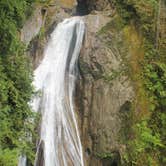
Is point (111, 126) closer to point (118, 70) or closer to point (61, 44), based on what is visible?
point (118, 70)

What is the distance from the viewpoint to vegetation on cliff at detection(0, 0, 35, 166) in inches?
437

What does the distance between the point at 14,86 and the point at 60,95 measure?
9.91 feet

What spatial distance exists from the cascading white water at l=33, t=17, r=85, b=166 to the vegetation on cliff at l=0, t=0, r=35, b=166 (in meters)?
1.14

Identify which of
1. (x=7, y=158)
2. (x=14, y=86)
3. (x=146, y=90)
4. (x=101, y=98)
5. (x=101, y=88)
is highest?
(x=14, y=86)

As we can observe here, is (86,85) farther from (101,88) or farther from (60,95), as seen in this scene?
(60,95)

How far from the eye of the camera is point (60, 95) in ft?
48.2

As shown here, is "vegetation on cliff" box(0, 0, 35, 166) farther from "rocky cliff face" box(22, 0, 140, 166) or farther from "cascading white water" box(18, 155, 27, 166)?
"rocky cliff face" box(22, 0, 140, 166)

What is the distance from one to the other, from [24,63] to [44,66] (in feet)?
10.8

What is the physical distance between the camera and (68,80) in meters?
14.9

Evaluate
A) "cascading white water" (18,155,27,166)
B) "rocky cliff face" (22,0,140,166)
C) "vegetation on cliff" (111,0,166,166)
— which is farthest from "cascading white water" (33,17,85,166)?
"vegetation on cliff" (111,0,166,166)

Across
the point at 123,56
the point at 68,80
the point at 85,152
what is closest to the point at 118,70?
the point at 123,56

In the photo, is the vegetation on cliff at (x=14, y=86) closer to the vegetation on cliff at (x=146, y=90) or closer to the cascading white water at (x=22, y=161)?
the cascading white water at (x=22, y=161)

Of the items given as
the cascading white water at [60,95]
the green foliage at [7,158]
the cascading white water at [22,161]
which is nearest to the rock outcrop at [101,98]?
the cascading white water at [60,95]

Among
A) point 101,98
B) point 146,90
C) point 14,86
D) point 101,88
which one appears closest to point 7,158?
point 14,86
